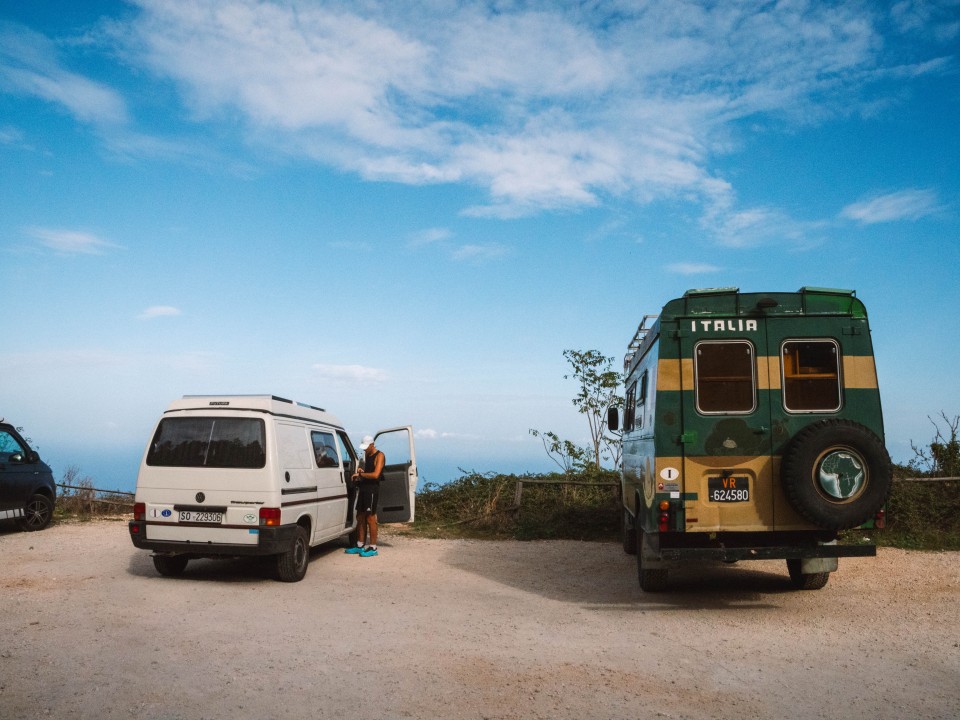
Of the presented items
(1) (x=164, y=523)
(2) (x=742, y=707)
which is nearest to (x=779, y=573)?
(2) (x=742, y=707)

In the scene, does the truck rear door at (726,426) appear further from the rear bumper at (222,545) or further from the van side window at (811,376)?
the rear bumper at (222,545)

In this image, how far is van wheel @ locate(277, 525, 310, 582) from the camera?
9.63 meters

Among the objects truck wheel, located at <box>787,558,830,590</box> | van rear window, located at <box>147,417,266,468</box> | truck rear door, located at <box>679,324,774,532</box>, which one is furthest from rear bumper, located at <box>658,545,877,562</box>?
van rear window, located at <box>147,417,266,468</box>

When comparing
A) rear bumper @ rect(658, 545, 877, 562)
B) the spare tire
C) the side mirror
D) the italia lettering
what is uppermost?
the italia lettering

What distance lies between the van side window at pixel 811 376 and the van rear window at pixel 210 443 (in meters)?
5.97

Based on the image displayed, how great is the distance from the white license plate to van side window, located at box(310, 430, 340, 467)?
1.85 m

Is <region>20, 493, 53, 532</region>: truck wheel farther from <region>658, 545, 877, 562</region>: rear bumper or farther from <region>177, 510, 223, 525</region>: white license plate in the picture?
<region>658, 545, 877, 562</region>: rear bumper

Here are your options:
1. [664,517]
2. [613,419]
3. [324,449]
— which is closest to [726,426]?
[664,517]

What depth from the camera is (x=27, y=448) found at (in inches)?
583

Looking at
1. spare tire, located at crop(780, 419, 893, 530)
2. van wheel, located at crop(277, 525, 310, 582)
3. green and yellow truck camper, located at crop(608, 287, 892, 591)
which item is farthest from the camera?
van wheel, located at crop(277, 525, 310, 582)

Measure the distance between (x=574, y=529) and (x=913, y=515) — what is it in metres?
5.95

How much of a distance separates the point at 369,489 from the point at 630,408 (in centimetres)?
417

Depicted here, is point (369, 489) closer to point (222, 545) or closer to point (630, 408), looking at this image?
point (222, 545)

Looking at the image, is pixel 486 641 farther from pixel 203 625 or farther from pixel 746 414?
pixel 746 414
